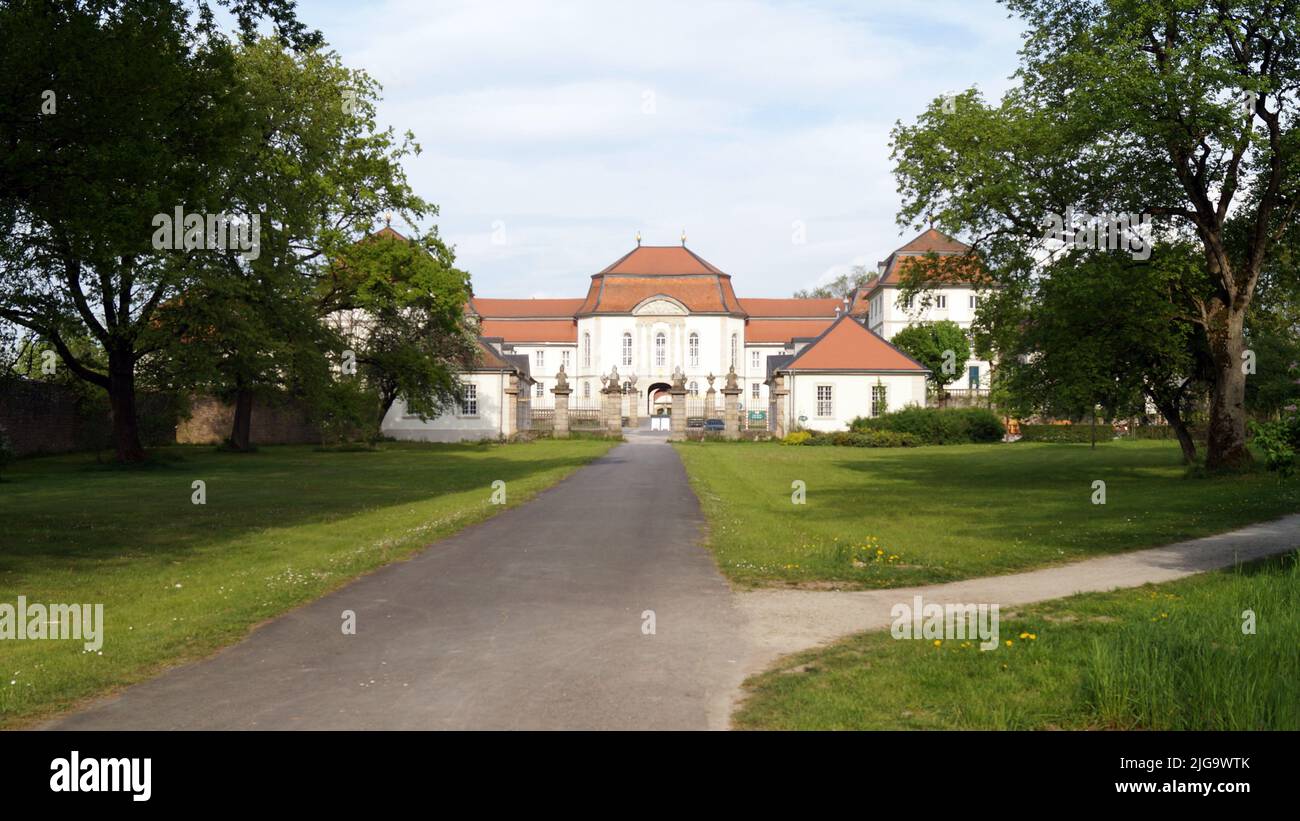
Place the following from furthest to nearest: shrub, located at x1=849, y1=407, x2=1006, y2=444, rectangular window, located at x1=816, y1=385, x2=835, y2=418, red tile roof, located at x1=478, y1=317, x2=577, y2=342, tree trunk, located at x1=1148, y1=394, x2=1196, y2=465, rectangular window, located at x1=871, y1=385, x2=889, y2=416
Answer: red tile roof, located at x1=478, y1=317, x2=577, y2=342 < rectangular window, located at x1=816, y1=385, x2=835, y2=418 < rectangular window, located at x1=871, y1=385, x2=889, y2=416 < shrub, located at x1=849, y1=407, x2=1006, y2=444 < tree trunk, located at x1=1148, y1=394, x2=1196, y2=465

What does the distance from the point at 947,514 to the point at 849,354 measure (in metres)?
44.9

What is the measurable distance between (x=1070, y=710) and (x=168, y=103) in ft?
50.2

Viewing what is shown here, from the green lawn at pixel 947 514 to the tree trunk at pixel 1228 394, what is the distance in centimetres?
96

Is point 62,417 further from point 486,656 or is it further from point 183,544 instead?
point 486,656

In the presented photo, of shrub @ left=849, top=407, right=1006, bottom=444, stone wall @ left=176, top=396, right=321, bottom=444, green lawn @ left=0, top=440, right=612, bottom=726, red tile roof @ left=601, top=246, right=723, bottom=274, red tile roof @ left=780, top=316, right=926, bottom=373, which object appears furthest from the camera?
red tile roof @ left=601, top=246, right=723, bottom=274

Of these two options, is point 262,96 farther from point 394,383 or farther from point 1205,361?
point 1205,361

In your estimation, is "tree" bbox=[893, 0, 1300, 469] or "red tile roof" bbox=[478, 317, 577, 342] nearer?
"tree" bbox=[893, 0, 1300, 469]

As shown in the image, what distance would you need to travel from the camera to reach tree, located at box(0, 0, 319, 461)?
1397 centimetres

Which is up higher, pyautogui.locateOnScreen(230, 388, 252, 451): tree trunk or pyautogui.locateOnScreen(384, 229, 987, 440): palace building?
pyautogui.locateOnScreen(384, 229, 987, 440): palace building

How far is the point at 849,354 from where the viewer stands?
63219 mm

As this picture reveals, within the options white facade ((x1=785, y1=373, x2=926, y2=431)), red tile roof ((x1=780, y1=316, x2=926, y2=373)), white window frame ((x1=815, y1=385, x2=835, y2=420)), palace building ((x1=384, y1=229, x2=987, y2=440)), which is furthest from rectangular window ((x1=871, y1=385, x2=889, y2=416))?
palace building ((x1=384, y1=229, x2=987, y2=440))

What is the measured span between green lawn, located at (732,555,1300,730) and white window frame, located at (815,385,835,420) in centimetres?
5365

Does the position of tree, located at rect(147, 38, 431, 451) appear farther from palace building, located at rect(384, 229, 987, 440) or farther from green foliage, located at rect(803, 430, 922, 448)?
palace building, located at rect(384, 229, 987, 440)
